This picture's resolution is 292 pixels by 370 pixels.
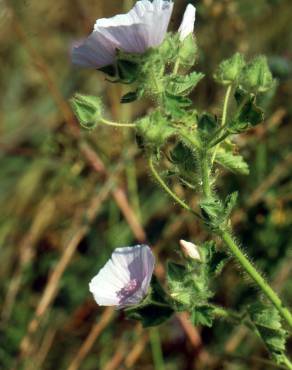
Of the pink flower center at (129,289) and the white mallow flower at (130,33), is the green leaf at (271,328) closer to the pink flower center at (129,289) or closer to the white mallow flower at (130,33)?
the pink flower center at (129,289)

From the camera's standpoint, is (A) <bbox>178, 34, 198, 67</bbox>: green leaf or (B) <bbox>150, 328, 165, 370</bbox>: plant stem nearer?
(A) <bbox>178, 34, 198, 67</bbox>: green leaf

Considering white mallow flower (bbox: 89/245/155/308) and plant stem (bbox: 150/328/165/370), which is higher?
white mallow flower (bbox: 89/245/155/308)

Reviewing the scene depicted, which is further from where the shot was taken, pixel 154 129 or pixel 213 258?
pixel 213 258

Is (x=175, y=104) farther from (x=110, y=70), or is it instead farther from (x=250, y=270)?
(x=250, y=270)

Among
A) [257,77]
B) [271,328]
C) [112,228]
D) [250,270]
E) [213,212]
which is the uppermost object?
[257,77]

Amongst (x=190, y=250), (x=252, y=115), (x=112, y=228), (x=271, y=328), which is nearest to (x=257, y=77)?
(x=252, y=115)

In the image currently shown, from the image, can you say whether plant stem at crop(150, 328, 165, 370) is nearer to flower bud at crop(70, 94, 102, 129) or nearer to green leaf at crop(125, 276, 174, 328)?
green leaf at crop(125, 276, 174, 328)

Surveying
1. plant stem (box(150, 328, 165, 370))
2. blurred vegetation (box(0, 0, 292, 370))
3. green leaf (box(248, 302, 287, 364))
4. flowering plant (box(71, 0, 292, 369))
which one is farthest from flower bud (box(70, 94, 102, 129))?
plant stem (box(150, 328, 165, 370))
